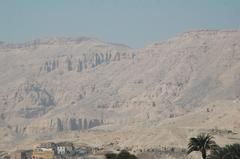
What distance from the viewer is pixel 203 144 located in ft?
284

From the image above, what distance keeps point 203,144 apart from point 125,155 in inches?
776

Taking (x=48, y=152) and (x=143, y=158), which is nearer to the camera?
(x=143, y=158)

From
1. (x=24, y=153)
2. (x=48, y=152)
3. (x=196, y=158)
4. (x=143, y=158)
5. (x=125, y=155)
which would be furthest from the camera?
(x=24, y=153)

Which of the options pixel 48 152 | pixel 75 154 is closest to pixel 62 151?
pixel 75 154

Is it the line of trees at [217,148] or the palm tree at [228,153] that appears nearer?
the palm tree at [228,153]

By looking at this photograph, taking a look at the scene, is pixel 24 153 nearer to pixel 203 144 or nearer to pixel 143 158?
pixel 143 158

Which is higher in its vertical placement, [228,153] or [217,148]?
[217,148]

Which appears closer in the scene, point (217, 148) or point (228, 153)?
point (228, 153)

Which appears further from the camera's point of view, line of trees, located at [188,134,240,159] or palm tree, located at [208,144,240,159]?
line of trees, located at [188,134,240,159]

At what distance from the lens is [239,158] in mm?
78125

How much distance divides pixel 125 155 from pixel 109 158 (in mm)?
3812

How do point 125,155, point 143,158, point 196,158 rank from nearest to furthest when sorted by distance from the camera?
point 125,155
point 143,158
point 196,158

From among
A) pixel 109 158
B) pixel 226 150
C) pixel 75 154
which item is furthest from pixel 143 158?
pixel 226 150

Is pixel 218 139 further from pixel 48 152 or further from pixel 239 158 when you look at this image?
pixel 239 158
